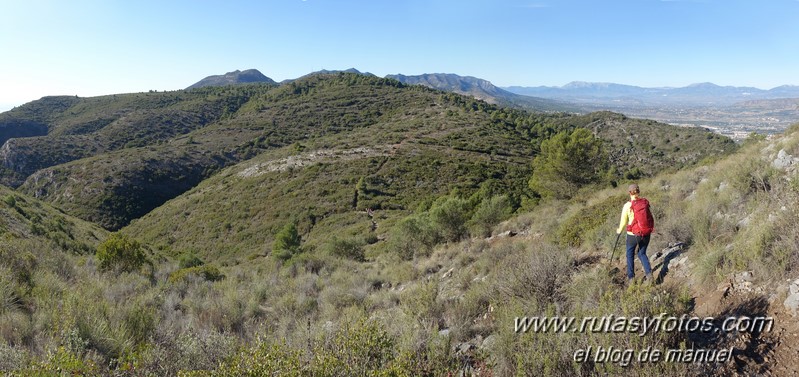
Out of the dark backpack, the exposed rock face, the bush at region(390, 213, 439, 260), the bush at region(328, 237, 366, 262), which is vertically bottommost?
the bush at region(328, 237, 366, 262)

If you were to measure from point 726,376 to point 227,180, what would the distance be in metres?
48.4

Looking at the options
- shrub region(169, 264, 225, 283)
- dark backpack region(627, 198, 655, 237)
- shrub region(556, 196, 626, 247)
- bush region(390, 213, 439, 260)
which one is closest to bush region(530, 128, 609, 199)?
bush region(390, 213, 439, 260)

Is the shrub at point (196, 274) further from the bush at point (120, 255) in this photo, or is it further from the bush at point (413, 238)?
the bush at point (413, 238)

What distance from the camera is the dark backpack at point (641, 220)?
5.34m

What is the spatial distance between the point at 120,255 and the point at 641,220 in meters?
13.8

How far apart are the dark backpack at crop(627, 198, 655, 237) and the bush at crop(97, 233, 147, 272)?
12.5 m

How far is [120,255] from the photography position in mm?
11312

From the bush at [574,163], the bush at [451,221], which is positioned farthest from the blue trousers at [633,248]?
the bush at [574,163]

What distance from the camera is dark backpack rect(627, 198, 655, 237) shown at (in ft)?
17.5

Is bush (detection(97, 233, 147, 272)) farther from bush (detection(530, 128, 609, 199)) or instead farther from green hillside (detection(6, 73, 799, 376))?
bush (detection(530, 128, 609, 199))

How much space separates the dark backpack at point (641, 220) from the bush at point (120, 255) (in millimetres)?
12538

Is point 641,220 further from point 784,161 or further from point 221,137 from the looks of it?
point 221,137

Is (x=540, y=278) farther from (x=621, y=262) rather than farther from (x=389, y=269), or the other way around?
(x=389, y=269)

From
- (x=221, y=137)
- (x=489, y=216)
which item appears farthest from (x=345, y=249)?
(x=221, y=137)
